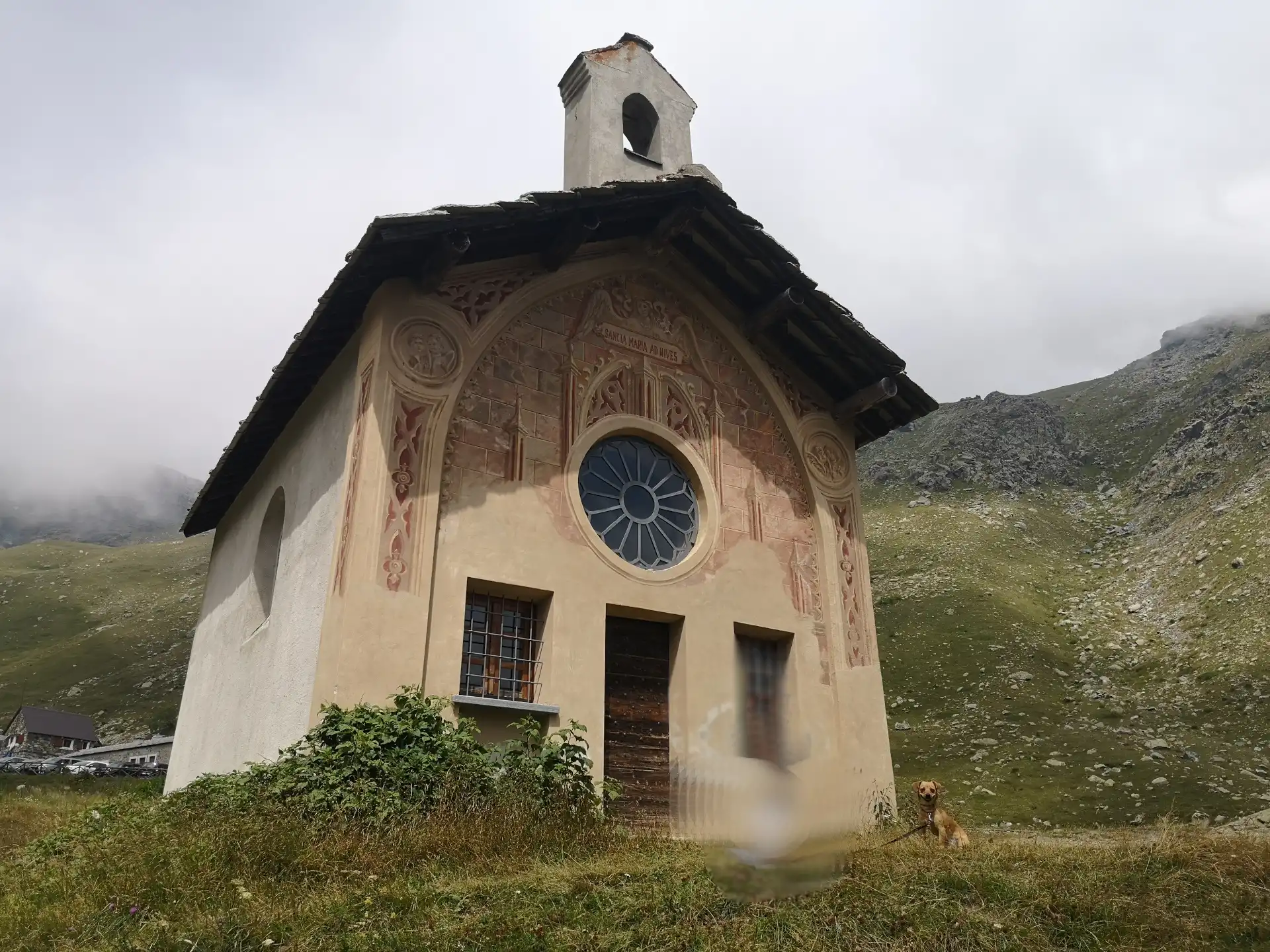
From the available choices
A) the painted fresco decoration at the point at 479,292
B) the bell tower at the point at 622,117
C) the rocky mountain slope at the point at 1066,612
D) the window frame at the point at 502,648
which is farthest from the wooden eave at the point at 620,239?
the rocky mountain slope at the point at 1066,612

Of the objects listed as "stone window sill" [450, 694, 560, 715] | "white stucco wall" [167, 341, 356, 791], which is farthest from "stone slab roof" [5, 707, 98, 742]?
"stone window sill" [450, 694, 560, 715]

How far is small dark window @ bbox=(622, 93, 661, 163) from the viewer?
50.5 ft

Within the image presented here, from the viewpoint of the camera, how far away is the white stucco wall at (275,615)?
33.9ft

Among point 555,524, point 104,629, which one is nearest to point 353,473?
point 555,524

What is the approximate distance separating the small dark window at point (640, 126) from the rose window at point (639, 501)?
5.36 meters

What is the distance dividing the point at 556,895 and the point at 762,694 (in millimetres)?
5883

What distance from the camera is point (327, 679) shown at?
9203mm

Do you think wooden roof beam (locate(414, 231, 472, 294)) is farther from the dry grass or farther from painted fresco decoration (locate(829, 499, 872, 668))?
painted fresco decoration (locate(829, 499, 872, 668))

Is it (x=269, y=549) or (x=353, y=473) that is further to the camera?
(x=269, y=549)

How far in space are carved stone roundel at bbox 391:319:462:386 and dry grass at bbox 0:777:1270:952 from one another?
4.79m

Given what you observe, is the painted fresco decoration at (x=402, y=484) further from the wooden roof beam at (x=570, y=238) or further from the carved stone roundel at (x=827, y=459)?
the carved stone roundel at (x=827, y=459)

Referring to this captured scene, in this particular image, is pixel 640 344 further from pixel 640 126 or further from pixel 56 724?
pixel 56 724

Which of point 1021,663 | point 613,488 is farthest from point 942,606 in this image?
point 613,488

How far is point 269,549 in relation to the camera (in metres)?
14.3
